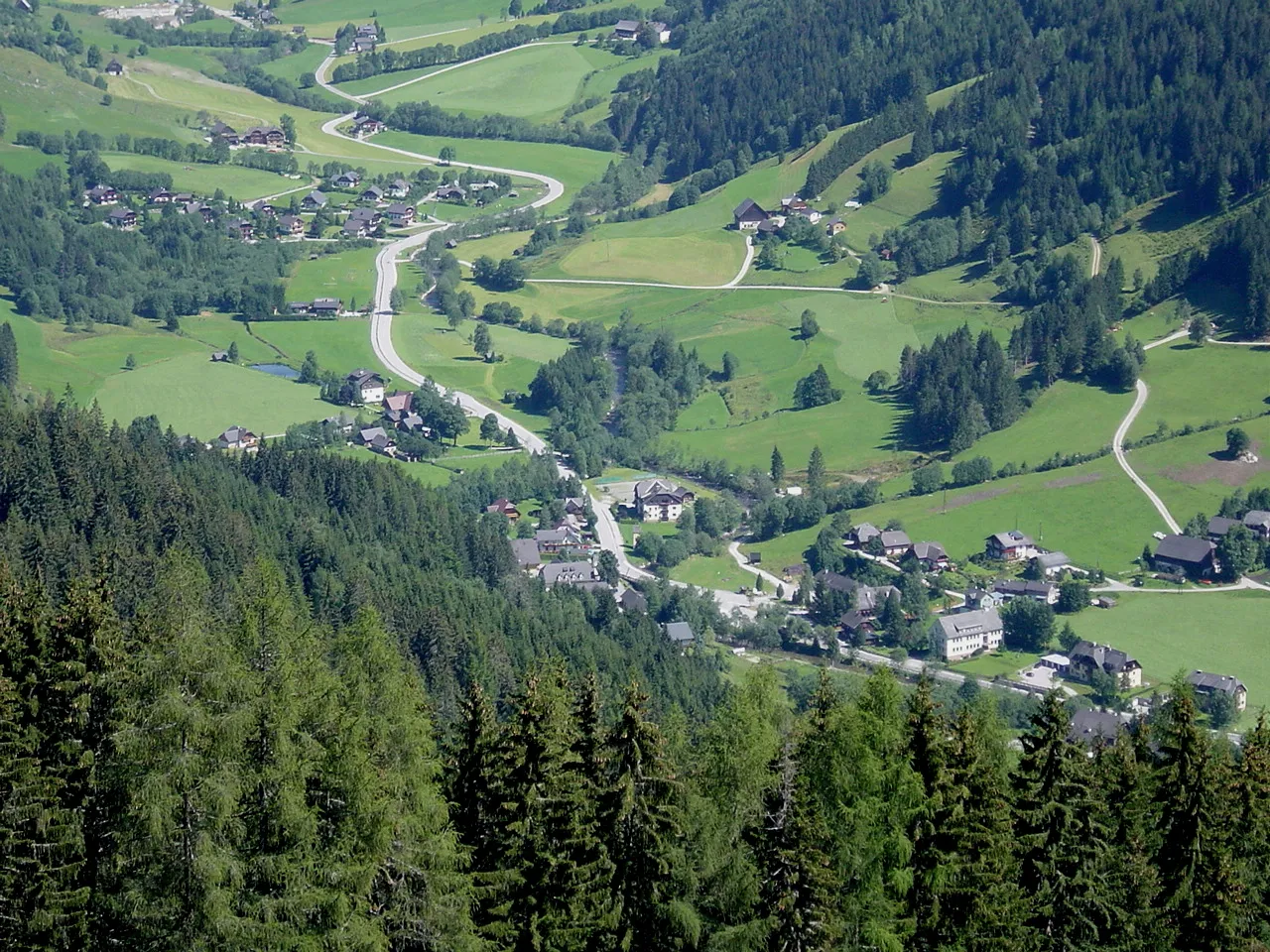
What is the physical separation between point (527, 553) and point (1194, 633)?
50166mm

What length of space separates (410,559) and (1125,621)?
164ft

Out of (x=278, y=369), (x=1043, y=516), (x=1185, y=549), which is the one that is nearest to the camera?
(x=1185, y=549)

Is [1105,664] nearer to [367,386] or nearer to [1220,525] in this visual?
[1220,525]

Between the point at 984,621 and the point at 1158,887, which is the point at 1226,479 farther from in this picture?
the point at 1158,887

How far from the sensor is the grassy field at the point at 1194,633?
112m

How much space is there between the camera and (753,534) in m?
144

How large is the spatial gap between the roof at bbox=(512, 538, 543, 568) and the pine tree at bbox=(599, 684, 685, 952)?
3566 inches

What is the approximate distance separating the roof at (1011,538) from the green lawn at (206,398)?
66.7 metres

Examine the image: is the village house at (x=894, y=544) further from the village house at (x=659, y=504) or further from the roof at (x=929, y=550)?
the village house at (x=659, y=504)

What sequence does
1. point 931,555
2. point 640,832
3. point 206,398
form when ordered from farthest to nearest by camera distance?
point 206,398 < point 931,555 < point 640,832

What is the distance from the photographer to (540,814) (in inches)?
1634

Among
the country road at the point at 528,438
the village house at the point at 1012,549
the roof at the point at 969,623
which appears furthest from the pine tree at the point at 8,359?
the village house at the point at 1012,549

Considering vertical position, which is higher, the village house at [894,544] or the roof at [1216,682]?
the roof at [1216,682]

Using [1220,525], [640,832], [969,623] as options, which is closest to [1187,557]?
[1220,525]
